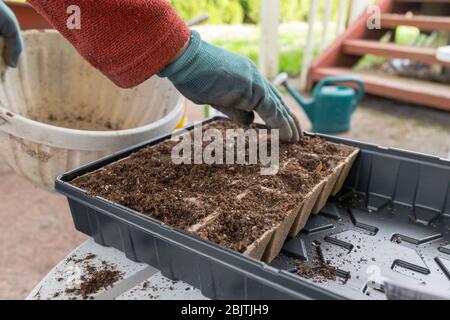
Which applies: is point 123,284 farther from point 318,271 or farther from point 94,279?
point 318,271

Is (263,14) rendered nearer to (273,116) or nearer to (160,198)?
(273,116)

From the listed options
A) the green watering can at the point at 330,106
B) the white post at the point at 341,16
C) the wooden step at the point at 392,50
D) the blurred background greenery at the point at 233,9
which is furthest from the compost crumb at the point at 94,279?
the blurred background greenery at the point at 233,9

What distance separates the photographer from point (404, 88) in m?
2.99

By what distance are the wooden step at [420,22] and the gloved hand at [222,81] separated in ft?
8.94

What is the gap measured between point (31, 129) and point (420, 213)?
0.96 meters

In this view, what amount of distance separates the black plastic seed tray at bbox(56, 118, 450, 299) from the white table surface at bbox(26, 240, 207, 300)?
2 centimetres

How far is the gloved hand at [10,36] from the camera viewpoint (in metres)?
1.20

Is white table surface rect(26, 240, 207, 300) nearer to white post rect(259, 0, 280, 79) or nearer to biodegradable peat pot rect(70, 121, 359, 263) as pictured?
biodegradable peat pot rect(70, 121, 359, 263)

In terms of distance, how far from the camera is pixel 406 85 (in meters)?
3.06

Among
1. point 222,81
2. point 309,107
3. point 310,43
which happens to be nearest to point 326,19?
point 310,43

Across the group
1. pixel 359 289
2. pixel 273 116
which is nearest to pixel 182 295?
pixel 359 289

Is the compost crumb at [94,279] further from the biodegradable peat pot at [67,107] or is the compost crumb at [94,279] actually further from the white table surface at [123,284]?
the biodegradable peat pot at [67,107]

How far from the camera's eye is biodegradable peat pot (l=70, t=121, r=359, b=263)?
2.38ft

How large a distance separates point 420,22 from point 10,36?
309 centimetres
